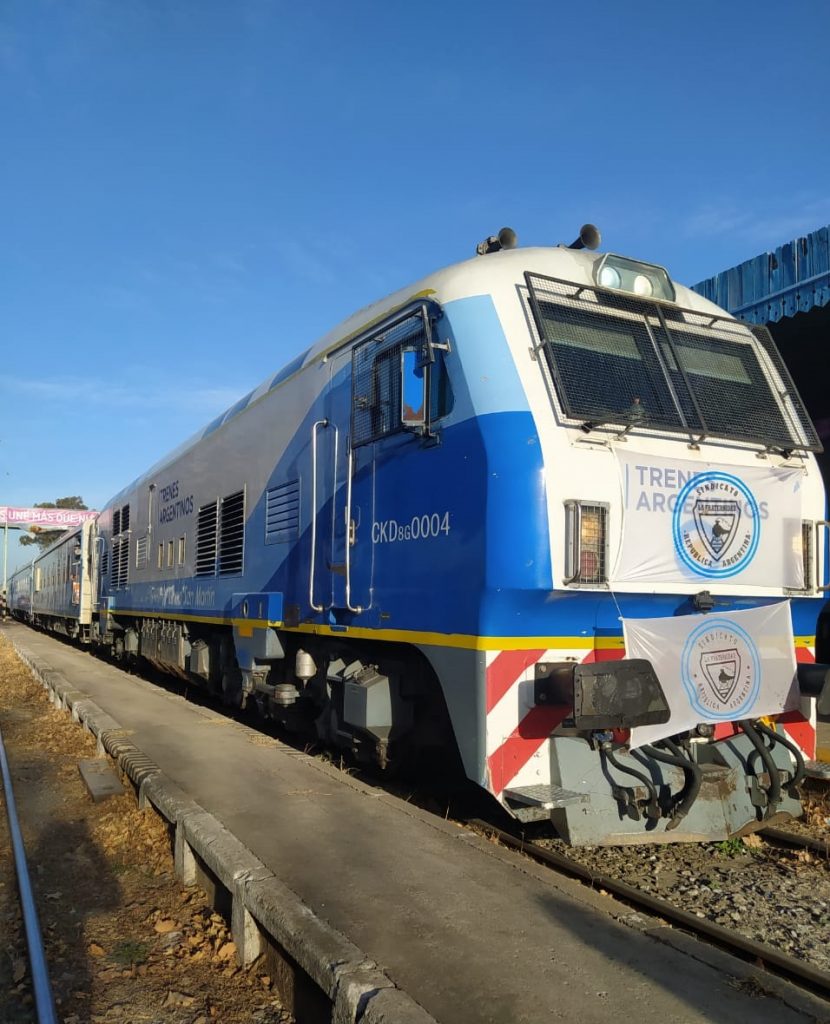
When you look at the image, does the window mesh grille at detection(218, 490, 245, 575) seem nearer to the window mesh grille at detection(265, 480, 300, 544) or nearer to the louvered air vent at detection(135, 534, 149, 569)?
the window mesh grille at detection(265, 480, 300, 544)

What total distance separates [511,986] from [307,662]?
384 cm

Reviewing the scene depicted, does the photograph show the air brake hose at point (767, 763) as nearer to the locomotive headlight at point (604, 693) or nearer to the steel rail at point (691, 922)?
the locomotive headlight at point (604, 693)

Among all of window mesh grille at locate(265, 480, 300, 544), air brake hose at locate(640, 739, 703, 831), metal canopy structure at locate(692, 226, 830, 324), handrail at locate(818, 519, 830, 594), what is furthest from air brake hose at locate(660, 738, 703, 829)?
metal canopy structure at locate(692, 226, 830, 324)

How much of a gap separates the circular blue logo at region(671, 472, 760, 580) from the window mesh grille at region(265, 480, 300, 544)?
3157 mm

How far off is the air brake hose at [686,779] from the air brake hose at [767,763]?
0.48 m

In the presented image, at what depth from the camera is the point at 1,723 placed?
412 inches

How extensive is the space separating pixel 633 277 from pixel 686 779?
312cm

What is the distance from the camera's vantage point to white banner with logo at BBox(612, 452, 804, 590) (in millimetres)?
4555

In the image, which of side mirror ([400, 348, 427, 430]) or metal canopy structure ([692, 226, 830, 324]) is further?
metal canopy structure ([692, 226, 830, 324])

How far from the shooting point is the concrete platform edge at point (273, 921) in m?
2.83

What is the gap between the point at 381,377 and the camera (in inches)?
218

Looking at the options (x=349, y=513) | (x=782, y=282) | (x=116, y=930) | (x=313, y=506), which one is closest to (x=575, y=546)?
(x=349, y=513)

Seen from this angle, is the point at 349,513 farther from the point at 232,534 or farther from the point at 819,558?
the point at 232,534

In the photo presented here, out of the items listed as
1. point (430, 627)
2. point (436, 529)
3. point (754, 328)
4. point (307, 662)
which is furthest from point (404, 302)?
point (307, 662)
